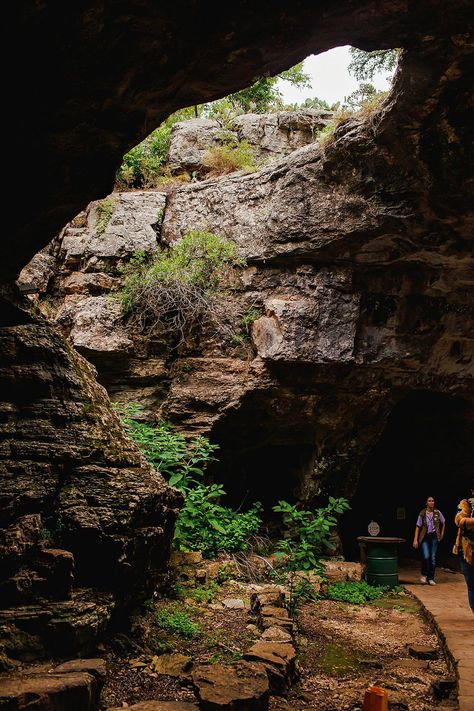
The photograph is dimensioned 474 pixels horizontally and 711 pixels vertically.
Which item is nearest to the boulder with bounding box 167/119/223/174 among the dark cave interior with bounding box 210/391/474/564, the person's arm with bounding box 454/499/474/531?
the dark cave interior with bounding box 210/391/474/564

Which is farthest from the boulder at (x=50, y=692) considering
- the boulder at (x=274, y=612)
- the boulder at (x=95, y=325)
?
the boulder at (x=95, y=325)

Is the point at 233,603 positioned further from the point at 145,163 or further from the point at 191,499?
the point at 145,163

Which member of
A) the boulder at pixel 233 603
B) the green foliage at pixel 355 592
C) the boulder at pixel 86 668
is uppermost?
the boulder at pixel 86 668

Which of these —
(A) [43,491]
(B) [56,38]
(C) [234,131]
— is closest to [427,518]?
(A) [43,491]

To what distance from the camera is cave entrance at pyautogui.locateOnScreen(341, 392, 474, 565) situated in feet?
40.8

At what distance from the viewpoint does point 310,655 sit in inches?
206

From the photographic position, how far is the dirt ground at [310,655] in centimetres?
382

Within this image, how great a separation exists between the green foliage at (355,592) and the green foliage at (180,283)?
4443 mm

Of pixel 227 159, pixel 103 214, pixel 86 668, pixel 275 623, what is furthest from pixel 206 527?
pixel 227 159

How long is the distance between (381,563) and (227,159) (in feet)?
24.8

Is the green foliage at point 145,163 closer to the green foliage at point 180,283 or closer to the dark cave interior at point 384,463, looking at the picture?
the green foliage at point 180,283

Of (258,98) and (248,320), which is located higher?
(258,98)

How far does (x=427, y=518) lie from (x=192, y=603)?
5305mm

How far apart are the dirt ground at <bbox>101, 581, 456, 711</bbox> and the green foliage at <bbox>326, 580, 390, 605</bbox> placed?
34.4 inches
